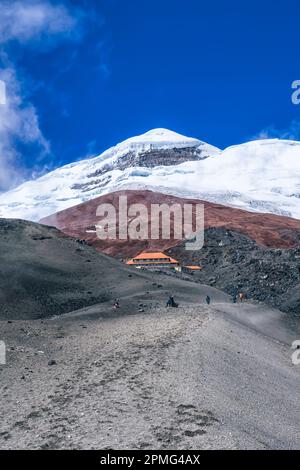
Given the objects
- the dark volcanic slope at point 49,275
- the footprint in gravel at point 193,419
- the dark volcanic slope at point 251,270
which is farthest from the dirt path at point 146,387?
the dark volcanic slope at point 251,270

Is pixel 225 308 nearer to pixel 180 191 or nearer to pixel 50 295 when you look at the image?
pixel 50 295

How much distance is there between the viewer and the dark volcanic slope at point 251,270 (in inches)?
2056

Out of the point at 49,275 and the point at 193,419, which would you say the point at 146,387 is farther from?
the point at 49,275

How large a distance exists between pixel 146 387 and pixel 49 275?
2470 centimetres

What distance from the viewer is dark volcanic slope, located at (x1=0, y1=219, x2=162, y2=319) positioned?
36062mm

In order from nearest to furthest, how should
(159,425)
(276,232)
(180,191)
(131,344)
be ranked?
(159,425)
(131,344)
(276,232)
(180,191)

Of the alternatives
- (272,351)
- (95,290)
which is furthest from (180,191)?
(272,351)

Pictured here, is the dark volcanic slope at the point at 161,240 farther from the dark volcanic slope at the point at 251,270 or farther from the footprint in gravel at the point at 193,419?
the footprint in gravel at the point at 193,419

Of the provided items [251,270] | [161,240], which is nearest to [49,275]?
[251,270]

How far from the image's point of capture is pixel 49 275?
40.5m

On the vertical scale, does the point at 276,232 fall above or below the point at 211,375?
above

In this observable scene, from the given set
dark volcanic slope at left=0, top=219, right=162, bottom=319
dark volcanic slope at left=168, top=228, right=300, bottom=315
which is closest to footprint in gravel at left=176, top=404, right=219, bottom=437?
dark volcanic slope at left=0, top=219, right=162, bottom=319

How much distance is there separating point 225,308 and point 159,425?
79.3ft

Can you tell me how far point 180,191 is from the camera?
176 metres
